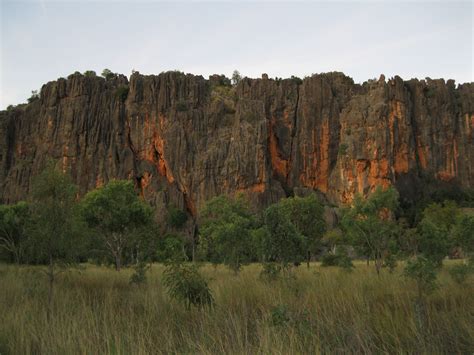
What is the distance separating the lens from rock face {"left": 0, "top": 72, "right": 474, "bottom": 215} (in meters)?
62.8

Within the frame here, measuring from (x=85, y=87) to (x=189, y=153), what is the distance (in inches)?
900

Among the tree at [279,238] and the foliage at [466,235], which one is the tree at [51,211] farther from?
the foliage at [466,235]

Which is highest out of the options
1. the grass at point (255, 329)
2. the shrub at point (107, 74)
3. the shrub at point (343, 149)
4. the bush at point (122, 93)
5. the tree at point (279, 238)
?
the shrub at point (107, 74)

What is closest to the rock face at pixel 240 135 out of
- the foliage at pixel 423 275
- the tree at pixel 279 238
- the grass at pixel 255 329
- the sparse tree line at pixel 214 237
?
the sparse tree line at pixel 214 237

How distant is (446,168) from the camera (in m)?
70.2

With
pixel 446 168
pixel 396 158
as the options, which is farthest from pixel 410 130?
pixel 446 168

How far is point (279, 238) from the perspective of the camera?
11.4 m

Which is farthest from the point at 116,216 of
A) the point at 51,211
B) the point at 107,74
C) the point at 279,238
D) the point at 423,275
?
the point at 107,74

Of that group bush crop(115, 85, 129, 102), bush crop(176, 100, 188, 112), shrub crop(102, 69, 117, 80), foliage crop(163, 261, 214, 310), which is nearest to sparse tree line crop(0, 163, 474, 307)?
foliage crop(163, 261, 214, 310)

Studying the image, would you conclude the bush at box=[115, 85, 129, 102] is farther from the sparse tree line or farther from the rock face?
the sparse tree line

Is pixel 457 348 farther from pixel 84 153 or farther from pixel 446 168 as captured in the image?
pixel 446 168

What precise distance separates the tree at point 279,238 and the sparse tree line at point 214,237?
3 cm

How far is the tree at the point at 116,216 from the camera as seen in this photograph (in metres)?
22.9

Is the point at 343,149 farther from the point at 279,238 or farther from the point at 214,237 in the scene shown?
the point at 279,238
